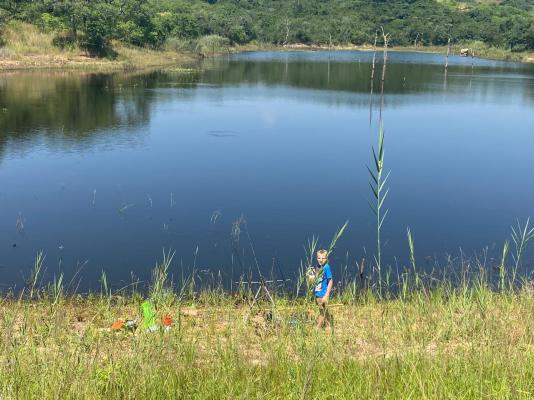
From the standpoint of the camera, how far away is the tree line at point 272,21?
57.6m

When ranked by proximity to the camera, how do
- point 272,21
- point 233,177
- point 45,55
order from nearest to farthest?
1. point 233,177
2. point 45,55
3. point 272,21

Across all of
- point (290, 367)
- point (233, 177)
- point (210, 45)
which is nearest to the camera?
point (290, 367)

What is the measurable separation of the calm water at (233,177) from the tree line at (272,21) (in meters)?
19.7

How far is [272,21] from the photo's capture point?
454 ft

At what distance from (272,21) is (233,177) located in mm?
A: 127028

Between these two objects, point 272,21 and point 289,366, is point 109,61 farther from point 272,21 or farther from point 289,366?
point 272,21

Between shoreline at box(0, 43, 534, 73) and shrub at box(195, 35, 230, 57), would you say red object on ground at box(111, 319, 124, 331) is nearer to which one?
shoreline at box(0, 43, 534, 73)

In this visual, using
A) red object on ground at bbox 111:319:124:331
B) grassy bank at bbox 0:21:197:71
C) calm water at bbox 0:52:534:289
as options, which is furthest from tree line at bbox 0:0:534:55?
red object on ground at bbox 111:319:124:331

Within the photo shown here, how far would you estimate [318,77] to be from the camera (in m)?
59.1

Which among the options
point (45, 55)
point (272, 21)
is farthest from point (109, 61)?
point (272, 21)

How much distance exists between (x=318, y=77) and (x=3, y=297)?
172 feet

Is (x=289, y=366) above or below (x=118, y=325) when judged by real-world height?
above

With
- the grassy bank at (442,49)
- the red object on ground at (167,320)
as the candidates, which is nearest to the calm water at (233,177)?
the red object on ground at (167,320)


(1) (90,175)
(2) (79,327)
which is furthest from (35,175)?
(2) (79,327)
